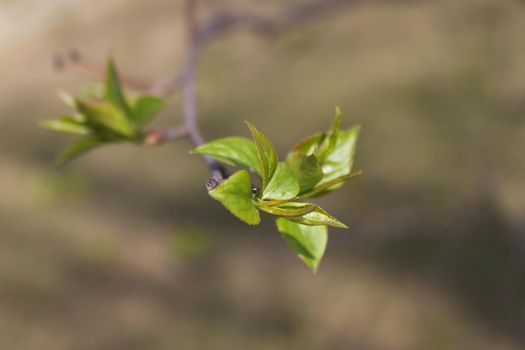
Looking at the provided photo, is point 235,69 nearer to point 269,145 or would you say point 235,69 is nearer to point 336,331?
point 336,331

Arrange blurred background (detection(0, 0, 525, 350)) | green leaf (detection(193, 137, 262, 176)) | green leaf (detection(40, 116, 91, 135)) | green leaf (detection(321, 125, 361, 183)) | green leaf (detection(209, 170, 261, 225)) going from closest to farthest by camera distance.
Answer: green leaf (detection(209, 170, 261, 225)), green leaf (detection(193, 137, 262, 176)), green leaf (detection(321, 125, 361, 183)), green leaf (detection(40, 116, 91, 135)), blurred background (detection(0, 0, 525, 350))

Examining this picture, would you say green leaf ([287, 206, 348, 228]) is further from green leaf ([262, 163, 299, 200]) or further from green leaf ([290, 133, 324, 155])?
green leaf ([290, 133, 324, 155])

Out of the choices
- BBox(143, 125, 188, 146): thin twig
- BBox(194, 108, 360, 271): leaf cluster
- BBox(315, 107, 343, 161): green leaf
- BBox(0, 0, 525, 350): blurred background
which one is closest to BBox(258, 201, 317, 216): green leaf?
BBox(194, 108, 360, 271): leaf cluster

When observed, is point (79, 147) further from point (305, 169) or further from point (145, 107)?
point (305, 169)

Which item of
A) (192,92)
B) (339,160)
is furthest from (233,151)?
(192,92)

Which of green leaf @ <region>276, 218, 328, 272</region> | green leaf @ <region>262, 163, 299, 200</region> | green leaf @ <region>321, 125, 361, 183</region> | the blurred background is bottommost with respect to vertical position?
the blurred background

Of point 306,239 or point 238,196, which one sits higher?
point 238,196
